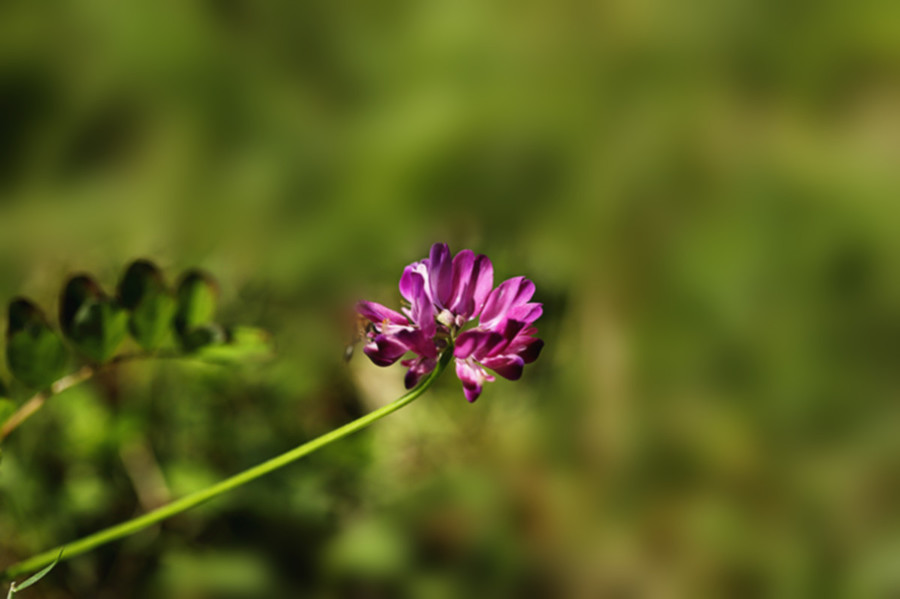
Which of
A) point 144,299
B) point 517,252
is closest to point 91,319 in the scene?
point 144,299

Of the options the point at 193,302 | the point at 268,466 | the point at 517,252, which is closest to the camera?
the point at 268,466

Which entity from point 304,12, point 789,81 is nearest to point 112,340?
point 304,12

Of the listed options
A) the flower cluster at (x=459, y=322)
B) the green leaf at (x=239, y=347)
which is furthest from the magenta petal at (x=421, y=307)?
the green leaf at (x=239, y=347)

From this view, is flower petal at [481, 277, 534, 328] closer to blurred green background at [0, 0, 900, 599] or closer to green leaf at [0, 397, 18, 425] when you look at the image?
green leaf at [0, 397, 18, 425]

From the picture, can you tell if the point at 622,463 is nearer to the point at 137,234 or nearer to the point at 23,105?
the point at 137,234

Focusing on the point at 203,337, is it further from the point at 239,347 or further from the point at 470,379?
the point at 470,379

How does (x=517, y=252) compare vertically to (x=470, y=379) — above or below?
below
